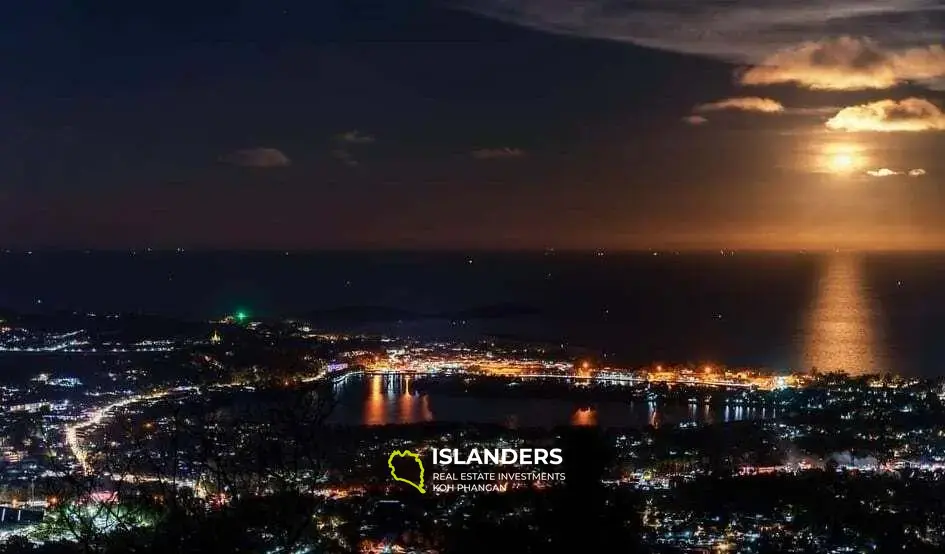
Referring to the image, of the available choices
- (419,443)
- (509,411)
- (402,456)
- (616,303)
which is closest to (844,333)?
(616,303)

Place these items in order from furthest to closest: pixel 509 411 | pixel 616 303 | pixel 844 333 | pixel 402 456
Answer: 1. pixel 616 303
2. pixel 844 333
3. pixel 509 411
4. pixel 402 456

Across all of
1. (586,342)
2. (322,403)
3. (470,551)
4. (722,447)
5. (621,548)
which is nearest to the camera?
(322,403)

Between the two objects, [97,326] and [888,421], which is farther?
[97,326]

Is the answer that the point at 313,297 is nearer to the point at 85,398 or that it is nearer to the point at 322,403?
the point at 85,398

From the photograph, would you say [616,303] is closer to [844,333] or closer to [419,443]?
[844,333]

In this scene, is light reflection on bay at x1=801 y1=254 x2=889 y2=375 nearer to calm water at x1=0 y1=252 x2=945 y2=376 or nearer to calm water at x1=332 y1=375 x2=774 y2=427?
calm water at x1=0 y1=252 x2=945 y2=376

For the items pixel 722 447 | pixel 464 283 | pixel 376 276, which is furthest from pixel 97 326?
pixel 376 276
